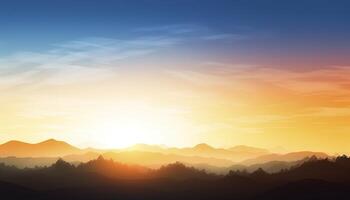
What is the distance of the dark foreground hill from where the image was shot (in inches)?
4385

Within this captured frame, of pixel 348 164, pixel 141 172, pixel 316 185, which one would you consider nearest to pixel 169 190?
pixel 316 185

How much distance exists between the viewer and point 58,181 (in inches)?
6329

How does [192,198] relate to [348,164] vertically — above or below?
below

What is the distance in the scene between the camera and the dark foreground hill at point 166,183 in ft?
365

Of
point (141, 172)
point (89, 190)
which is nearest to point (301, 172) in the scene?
point (141, 172)

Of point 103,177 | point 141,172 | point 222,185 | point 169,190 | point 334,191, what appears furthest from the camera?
point 141,172

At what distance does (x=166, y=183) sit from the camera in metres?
144

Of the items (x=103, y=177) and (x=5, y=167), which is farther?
(x=5, y=167)

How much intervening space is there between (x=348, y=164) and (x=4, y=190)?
97570 mm

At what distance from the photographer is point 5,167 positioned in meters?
193

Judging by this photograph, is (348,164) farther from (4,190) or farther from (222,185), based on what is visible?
(4,190)

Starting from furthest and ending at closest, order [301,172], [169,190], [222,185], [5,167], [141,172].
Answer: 1. [5,167]
2. [141,172]
3. [301,172]
4. [222,185]
5. [169,190]

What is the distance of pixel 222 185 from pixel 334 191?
39435mm

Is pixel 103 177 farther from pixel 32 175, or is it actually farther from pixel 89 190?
pixel 89 190
